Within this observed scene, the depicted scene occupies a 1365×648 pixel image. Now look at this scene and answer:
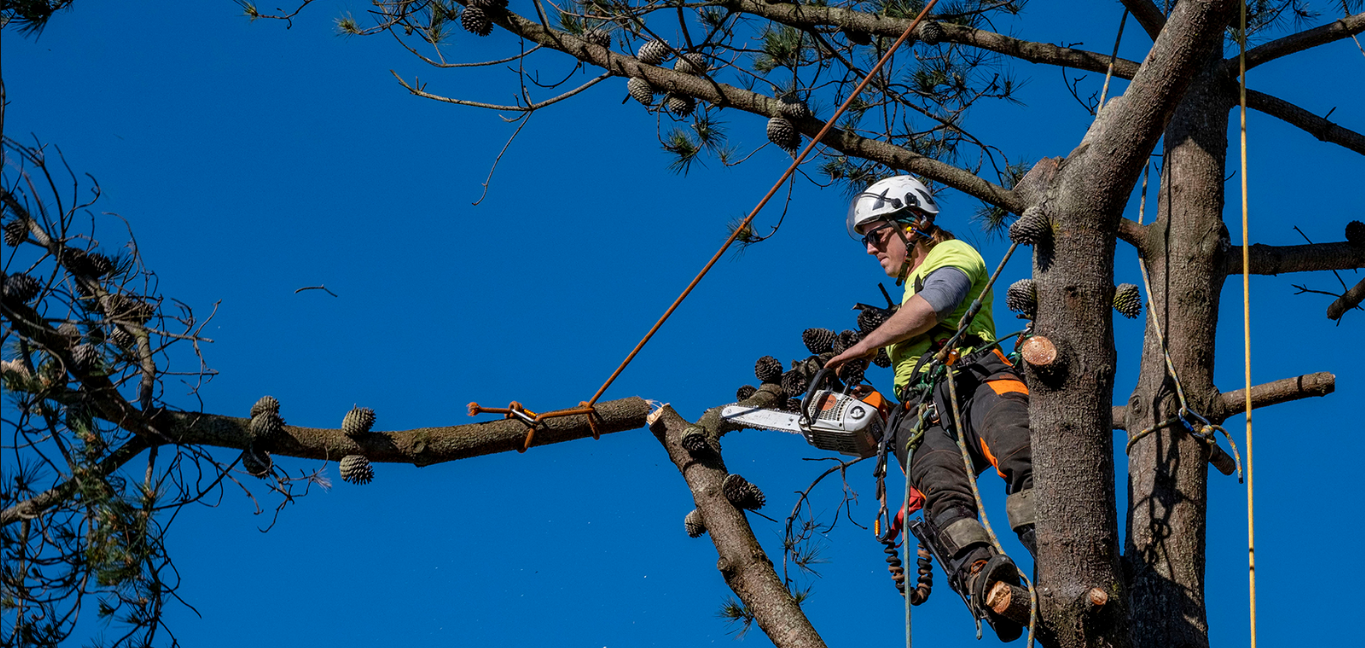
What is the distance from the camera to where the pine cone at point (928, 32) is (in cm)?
473

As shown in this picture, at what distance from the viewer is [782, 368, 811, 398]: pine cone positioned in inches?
187

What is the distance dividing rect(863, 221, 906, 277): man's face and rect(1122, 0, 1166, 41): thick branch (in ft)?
3.97

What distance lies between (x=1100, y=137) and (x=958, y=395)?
2.96 ft

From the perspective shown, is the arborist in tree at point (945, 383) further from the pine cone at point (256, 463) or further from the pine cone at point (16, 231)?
the pine cone at point (16, 231)

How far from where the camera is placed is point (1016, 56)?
496cm

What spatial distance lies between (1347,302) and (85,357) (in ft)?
14.9

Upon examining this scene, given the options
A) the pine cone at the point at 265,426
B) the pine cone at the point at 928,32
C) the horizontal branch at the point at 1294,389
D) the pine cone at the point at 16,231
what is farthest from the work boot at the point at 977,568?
the pine cone at the point at 16,231

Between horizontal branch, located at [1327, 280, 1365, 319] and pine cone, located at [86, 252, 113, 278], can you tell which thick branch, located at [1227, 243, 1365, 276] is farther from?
pine cone, located at [86, 252, 113, 278]

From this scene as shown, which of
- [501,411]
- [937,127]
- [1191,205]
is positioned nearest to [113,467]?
[501,411]

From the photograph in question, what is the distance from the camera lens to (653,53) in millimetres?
4660

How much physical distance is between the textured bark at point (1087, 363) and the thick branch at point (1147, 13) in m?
1.47

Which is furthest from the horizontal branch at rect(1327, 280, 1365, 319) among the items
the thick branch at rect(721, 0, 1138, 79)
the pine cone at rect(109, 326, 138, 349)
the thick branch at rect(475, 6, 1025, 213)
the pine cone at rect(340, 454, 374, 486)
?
the pine cone at rect(109, 326, 138, 349)

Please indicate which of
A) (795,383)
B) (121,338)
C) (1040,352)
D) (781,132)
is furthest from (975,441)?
(121,338)

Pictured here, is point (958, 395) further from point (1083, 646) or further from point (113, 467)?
point (113, 467)
